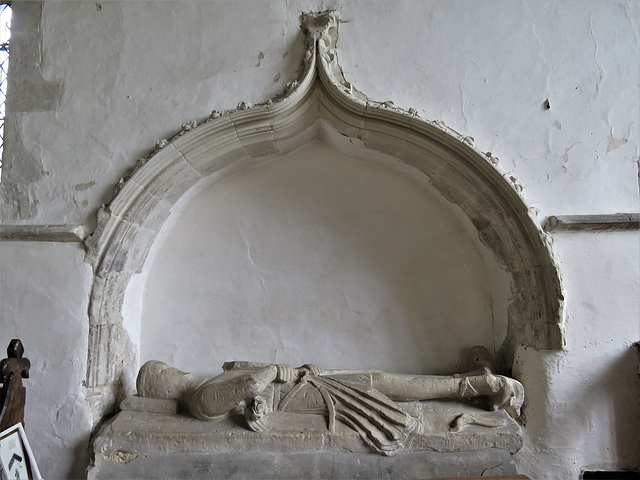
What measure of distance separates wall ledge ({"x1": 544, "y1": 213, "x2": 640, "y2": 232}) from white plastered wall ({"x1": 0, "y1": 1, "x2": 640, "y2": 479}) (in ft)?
0.25

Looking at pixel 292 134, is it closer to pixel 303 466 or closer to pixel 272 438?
pixel 272 438

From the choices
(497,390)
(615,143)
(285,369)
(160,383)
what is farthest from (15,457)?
(615,143)

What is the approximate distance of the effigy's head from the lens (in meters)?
2.65

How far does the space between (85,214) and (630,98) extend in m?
3.55

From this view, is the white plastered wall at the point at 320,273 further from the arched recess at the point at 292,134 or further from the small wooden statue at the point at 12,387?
the small wooden statue at the point at 12,387

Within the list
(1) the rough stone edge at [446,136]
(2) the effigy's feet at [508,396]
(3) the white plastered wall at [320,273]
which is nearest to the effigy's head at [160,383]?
(3) the white plastered wall at [320,273]

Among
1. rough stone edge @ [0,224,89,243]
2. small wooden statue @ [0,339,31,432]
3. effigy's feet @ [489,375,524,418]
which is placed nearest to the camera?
small wooden statue @ [0,339,31,432]

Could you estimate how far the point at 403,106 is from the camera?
285 centimetres

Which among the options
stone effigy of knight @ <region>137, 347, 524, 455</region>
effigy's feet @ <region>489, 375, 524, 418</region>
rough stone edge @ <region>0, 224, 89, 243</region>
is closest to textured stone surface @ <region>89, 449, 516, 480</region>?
stone effigy of knight @ <region>137, 347, 524, 455</region>

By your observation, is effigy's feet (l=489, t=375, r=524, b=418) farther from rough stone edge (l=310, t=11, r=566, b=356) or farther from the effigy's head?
the effigy's head

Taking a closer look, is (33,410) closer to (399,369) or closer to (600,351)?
(399,369)

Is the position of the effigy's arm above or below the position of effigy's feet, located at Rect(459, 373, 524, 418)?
above

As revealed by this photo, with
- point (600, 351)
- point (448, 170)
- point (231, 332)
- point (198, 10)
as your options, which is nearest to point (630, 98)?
point (448, 170)

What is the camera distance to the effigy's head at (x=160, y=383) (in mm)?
2646
